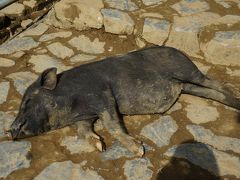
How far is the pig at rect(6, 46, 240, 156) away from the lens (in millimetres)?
4586

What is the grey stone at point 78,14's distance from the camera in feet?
22.4

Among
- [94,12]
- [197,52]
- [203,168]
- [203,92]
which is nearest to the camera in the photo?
[203,168]

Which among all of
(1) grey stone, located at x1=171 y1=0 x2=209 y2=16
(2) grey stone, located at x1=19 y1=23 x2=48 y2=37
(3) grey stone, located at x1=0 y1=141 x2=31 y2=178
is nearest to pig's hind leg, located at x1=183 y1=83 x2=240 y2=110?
(1) grey stone, located at x1=171 y1=0 x2=209 y2=16

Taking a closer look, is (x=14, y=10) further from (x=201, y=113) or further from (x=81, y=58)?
(x=201, y=113)

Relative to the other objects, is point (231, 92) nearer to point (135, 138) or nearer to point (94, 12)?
point (135, 138)

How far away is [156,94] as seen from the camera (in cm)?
506

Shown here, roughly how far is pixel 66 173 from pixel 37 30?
3.55 meters

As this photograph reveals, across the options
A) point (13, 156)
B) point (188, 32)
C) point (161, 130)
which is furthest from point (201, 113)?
point (13, 156)

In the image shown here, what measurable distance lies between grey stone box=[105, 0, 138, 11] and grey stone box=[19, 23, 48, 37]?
1.22 meters

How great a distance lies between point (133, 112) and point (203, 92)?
3.52 feet

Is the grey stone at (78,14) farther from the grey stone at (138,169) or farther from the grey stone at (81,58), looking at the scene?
the grey stone at (138,169)

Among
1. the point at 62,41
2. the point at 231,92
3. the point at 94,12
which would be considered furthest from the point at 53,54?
the point at 231,92

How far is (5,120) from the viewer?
5102mm

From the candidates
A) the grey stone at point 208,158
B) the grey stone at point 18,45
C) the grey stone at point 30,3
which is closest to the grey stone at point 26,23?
the grey stone at point 30,3
